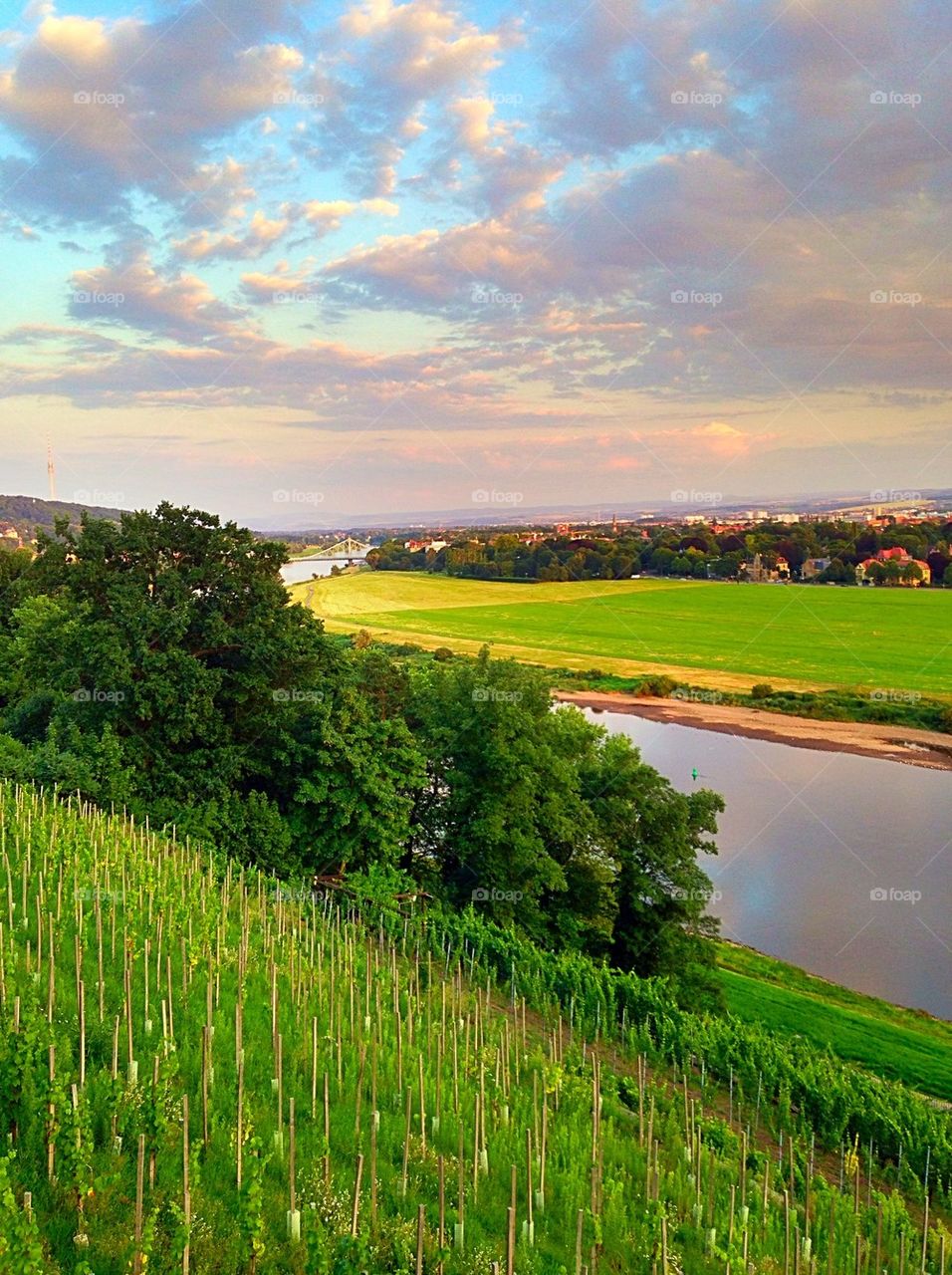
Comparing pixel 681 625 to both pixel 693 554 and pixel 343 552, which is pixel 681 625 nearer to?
pixel 693 554

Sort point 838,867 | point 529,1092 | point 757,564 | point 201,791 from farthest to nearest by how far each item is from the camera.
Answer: point 757,564, point 838,867, point 201,791, point 529,1092

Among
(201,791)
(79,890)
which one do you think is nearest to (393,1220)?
(79,890)

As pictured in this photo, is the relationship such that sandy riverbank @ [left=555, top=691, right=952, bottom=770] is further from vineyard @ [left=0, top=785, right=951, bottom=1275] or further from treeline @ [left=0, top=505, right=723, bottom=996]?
vineyard @ [left=0, top=785, right=951, bottom=1275]

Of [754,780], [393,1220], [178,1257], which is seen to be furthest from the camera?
[754,780]

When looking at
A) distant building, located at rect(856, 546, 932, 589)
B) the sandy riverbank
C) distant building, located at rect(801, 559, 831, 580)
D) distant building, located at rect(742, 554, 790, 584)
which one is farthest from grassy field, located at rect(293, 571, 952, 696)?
the sandy riverbank

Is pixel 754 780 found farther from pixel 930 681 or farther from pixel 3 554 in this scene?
pixel 3 554
